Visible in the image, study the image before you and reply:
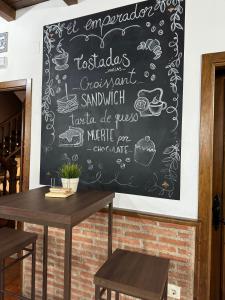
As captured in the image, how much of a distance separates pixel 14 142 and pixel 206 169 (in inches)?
182

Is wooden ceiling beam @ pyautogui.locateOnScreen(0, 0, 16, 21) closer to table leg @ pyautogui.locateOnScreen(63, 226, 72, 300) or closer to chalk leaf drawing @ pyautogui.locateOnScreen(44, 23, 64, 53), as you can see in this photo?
chalk leaf drawing @ pyautogui.locateOnScreen(44, 23, 64, 53)

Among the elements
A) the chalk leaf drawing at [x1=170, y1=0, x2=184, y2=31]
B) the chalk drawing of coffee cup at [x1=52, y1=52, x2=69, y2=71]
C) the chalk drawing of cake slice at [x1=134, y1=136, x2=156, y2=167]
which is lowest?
the chalk drawing of cake slice at [x1=134, y1=136, x2=156, y2=167]

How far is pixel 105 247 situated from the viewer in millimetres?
2160

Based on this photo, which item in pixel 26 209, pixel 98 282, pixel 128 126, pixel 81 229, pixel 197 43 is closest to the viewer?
pixel 26 209

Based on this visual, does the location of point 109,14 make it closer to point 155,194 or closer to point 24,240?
point 155,194

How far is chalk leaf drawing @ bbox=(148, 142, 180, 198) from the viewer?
193 cm

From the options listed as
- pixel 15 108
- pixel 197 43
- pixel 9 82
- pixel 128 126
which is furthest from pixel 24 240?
pixel 15 108

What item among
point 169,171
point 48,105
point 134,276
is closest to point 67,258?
point 134,276

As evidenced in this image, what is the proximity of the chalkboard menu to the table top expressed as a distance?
19.4 inches

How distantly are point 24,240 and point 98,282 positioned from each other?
28.3 inches

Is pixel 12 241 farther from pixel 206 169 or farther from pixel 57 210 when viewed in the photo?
pixel 206 169

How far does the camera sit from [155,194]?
200 cm

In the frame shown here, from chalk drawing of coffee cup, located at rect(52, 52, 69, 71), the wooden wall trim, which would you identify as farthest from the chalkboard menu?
the wooden wall trim

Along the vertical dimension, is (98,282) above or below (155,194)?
below
